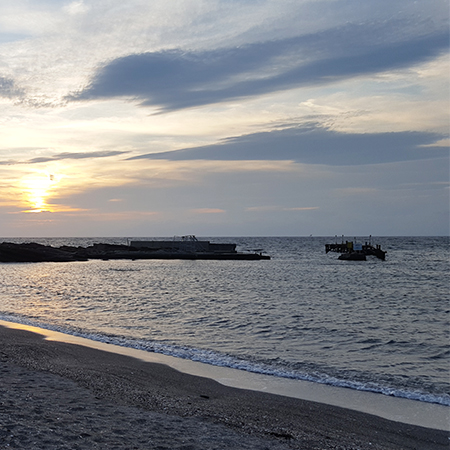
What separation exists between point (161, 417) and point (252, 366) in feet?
17.9

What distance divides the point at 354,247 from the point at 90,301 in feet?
231

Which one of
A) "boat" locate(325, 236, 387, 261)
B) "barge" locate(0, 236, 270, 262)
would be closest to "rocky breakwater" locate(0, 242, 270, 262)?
"barge" locate(0, 236, 270, 262)

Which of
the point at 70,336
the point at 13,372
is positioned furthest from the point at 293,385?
the point at 70,336

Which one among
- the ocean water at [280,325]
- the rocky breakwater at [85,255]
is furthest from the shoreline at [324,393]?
the rocky breakwater at [85,255]

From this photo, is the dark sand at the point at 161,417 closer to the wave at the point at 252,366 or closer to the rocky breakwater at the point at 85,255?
the wave at the point at 252,366

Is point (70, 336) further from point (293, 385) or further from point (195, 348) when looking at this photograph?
point (293, 385)

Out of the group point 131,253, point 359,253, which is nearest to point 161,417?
point 359,253

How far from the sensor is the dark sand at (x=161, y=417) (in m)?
7.11

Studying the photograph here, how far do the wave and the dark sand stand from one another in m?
1.94

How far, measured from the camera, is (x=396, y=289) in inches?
1490

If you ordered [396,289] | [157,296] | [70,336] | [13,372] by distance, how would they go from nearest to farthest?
[13,372], [70,336], [157,296], [396,289]

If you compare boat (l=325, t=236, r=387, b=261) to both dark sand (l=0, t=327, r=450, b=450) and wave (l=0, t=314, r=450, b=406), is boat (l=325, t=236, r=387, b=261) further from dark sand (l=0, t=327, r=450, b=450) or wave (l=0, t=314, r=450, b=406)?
dark sand (l=0, t=327, r=450, b=450)

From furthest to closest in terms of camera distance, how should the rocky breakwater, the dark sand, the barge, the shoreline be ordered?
the barge
the rocky breakwater
the shoreline
the dark sand

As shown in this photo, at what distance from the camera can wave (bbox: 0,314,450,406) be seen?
11.1m
